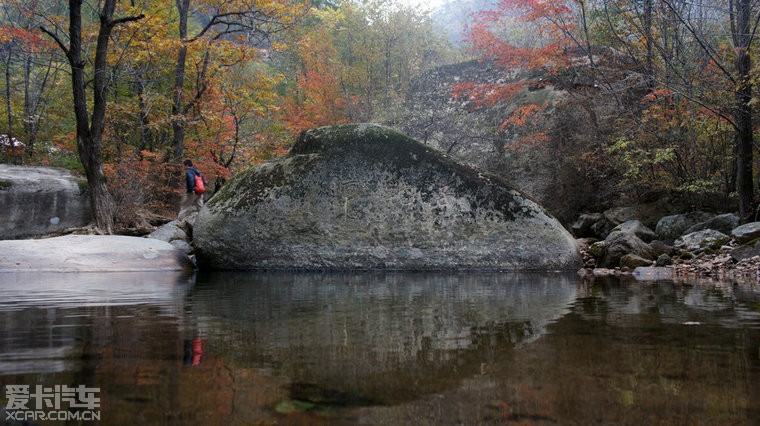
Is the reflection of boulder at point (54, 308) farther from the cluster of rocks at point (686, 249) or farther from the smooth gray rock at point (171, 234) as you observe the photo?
the cluster of rocks at point (686, 249)

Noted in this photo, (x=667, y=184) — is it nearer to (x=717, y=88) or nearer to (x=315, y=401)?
(x=717, y=88)

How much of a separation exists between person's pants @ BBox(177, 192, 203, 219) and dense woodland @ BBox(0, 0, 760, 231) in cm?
118

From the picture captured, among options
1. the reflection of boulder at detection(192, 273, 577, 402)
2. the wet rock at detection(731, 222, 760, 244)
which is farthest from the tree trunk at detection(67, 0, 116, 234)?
the wet rock at detection(731, 222, 760, 244)

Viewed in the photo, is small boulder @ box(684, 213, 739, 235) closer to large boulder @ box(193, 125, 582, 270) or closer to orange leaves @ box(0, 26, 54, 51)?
large boulder @ box(193, 125, 582, 270)

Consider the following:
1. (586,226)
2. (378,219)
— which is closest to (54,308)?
(378,219)

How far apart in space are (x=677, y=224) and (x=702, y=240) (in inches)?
64.4

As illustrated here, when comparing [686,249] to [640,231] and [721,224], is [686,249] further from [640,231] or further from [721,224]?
[721,224]

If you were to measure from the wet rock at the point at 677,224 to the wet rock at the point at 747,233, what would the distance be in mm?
1818

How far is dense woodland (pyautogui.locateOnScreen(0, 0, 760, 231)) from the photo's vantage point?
8.56 m

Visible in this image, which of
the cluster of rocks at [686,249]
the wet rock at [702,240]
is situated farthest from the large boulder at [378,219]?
the wet rock at [702,240]

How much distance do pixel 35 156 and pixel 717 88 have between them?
684 inches

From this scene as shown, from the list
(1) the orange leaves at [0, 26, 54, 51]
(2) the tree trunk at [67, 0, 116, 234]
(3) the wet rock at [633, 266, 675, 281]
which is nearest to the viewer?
(3) the wet rock at [633, 266, 675, 281]

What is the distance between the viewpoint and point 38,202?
12.4 metres

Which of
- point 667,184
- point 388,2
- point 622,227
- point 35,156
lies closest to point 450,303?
point 622,227
